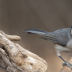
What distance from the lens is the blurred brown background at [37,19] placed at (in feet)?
9.88

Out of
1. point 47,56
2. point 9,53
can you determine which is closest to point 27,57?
point 9,53

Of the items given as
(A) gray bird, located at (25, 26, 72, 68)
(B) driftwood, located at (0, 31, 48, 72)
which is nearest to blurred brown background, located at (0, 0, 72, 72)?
(A) gray bird, located at (25, 26, 72, 68)

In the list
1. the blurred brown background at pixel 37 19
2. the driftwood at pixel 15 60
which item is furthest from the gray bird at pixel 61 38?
the blurred brown background at pixel 37 19

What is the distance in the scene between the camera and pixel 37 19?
3217 millimetres

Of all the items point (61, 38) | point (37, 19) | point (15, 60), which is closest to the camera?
point (15, 60)

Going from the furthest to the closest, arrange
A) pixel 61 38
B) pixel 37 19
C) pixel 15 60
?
pixel 37 19, pixel 61 38, pixel 15 60

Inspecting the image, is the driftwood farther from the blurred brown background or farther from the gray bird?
the blurred brown background

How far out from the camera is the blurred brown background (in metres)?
3.01

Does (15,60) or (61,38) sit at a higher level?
(61,38)

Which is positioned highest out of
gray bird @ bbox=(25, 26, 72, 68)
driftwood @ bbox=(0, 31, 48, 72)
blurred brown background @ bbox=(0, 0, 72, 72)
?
blurred brown background @ bbox=(0, 0, 72, 72)

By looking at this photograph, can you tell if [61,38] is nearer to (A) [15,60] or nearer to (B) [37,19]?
(A) [15,60]

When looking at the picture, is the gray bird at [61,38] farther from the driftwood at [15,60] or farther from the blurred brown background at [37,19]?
the blurred brown background at [37,19]

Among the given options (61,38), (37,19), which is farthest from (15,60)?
(37,19)

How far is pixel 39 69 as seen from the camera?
3.63 feet
